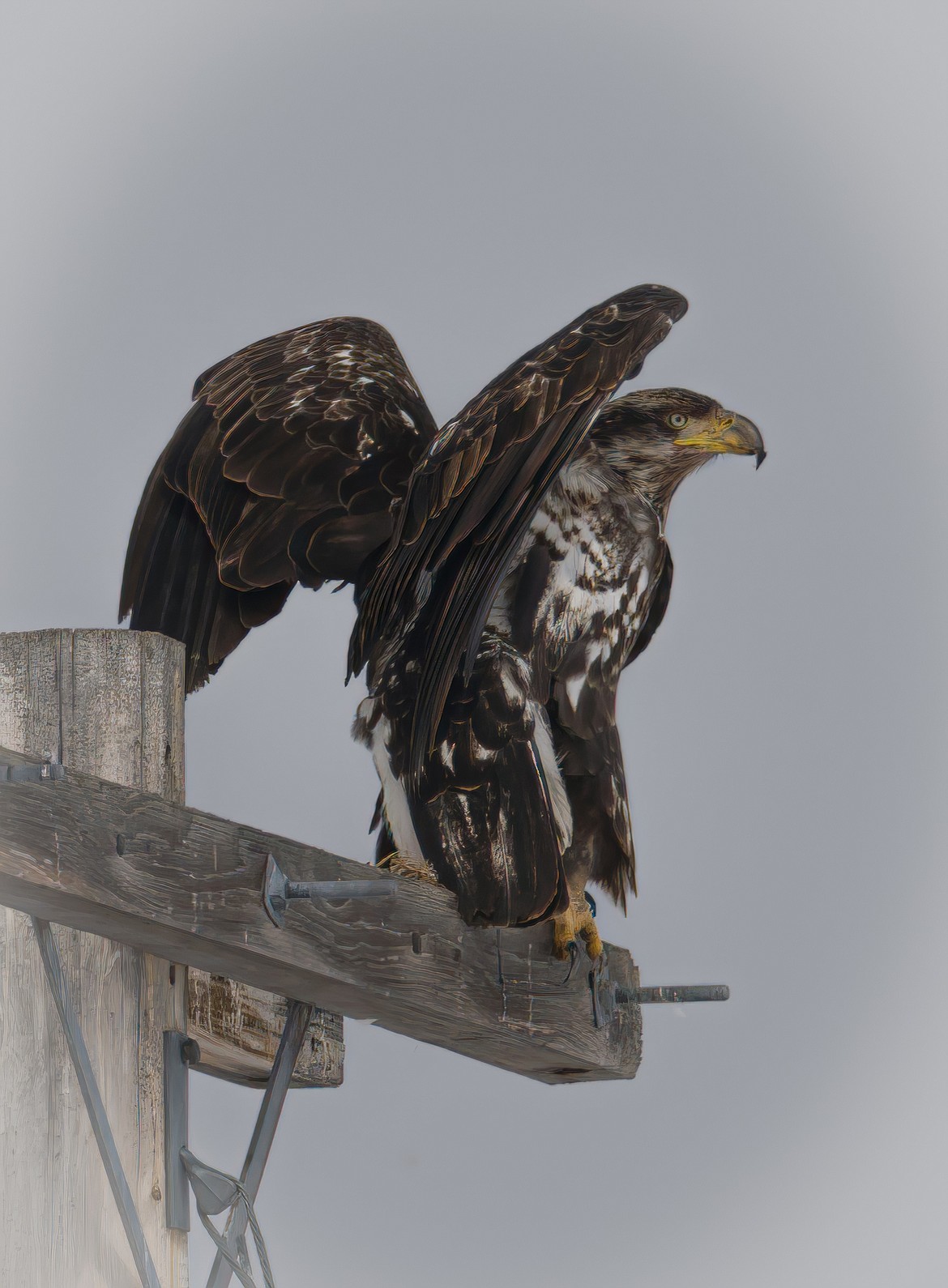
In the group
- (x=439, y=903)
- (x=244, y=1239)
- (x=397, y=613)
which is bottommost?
(x=244, y=1239)

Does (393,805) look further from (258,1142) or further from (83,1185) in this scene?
(83,1185)

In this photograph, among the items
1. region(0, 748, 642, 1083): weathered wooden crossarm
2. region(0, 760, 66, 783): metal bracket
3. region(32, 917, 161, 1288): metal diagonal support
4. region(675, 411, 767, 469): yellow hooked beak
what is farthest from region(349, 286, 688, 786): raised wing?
region(0, 760, 66, 783): metal bracket

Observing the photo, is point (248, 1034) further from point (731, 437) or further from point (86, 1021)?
point (731, 437)

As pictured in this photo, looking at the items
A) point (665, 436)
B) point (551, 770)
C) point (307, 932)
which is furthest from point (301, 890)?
point (665, 436)

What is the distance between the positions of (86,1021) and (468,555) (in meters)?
1.14

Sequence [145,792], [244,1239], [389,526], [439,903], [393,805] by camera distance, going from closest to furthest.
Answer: [145,792], [244,1239], [439,903], [393,805], [389,526]

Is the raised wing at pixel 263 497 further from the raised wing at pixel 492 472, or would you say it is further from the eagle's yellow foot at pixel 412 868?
the eagle's yellow foot at pixel 412 868

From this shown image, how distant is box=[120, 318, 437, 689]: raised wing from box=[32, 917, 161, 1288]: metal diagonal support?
141 cm

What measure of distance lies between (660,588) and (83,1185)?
199 cm

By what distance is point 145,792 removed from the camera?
221 cm

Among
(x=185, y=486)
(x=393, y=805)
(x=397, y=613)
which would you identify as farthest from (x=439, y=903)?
(x=185, y=486)

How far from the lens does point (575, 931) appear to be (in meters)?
3.33

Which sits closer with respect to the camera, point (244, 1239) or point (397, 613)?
point (244, 1239)

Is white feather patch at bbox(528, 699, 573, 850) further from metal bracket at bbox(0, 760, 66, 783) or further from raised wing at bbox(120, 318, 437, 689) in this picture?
metal bracket at bbox(0, 760, 66, 783)
